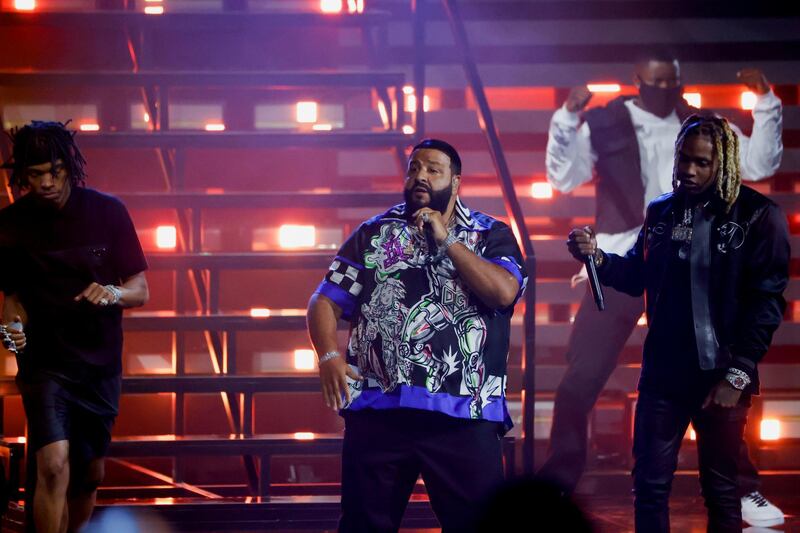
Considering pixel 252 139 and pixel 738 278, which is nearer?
pixel 738 278

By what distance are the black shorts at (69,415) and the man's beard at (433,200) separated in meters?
1.46

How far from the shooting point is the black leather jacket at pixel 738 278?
3.79 metres

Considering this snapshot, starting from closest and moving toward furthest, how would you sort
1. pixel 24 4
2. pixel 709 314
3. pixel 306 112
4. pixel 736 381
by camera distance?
pixel 736 381 → pixel 709 314 → pixel 306 112 → pixel 24 4

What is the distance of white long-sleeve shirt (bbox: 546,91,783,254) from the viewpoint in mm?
5688

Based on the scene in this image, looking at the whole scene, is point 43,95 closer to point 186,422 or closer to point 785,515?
point 186,422

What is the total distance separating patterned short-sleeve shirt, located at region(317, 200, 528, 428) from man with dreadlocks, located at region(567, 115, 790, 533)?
0.48m

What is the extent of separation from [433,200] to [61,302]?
150 centimetres

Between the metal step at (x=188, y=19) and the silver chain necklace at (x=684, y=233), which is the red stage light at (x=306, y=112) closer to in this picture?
the metal step at (x=188, y=19)

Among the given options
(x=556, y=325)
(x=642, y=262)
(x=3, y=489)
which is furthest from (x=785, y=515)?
(x=3, y=489)

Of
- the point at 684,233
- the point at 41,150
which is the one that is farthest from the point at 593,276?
the point at 41,150

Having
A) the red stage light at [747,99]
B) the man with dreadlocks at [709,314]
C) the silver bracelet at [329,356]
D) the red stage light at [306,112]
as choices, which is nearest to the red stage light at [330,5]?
the red stage light at [306,112]

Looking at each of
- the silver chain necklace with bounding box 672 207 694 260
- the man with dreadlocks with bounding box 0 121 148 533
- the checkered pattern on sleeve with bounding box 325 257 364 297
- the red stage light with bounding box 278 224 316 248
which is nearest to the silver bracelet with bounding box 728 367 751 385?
the silver chain necklace with bounding box 672 207 694 260

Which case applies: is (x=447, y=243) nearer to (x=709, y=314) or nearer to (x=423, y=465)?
(x=423, y=465)

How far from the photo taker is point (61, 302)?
13.5ft
